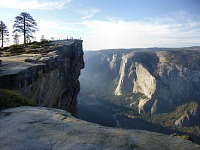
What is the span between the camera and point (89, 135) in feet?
40.7

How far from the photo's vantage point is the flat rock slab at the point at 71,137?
442 inches

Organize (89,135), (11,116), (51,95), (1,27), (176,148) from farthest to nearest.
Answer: (1,27)
(51,95)
(11,116)
(89,135)
(176,148)

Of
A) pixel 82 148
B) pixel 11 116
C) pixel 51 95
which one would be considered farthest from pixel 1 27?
pixel 82 148

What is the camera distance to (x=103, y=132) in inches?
508

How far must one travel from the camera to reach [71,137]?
12.2 meters

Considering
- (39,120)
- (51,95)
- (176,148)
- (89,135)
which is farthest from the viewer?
(51,95)

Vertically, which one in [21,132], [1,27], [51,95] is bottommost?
[51,95]

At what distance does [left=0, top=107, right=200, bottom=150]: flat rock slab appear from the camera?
36.8ft

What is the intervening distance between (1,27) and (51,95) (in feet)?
233

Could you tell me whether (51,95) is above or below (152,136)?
below

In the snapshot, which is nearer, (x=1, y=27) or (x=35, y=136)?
(x=35, y=136)

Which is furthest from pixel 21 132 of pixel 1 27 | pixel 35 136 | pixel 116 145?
pixel 1 27

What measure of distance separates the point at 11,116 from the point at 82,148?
7091 millimetres

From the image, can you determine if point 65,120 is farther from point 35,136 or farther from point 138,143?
point 138,143
